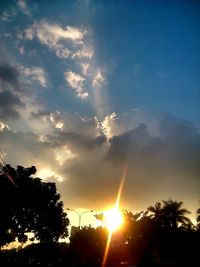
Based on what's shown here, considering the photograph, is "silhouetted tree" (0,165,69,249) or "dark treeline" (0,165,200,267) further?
"silhouetted tree" (0,165,69,249)

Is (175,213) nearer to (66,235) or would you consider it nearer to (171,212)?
(171,212)

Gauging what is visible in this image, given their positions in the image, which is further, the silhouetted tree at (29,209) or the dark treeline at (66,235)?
the silhouetted tree at (29,209)

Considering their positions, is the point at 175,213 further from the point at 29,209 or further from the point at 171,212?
the point at 29,209

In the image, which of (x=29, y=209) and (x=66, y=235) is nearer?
(x=29, y=209)

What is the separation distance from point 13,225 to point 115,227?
699 inches

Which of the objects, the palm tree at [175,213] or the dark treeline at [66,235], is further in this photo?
the palm tree at [175,213]

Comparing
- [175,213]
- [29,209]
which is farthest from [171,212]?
[29,209]

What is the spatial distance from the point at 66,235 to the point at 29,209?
972 centimetres

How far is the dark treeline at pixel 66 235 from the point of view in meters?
42.2

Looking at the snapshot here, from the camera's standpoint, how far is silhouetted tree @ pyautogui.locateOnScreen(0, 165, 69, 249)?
52656mm

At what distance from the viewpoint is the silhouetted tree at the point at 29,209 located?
173 feet

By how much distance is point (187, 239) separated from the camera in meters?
42.8

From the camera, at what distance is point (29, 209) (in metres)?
54.9

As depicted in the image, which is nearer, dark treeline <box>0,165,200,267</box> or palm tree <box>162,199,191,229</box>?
dark treeline <box>0,165,200,267</box>
